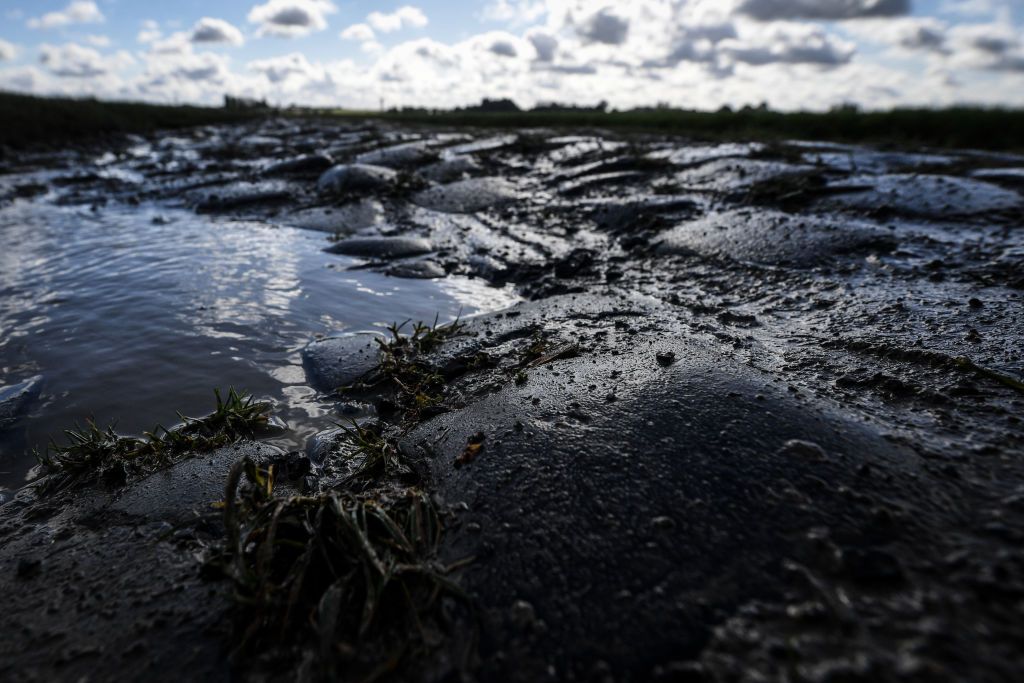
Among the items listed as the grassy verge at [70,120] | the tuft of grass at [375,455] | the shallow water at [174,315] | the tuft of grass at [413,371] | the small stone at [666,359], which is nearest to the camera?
the tuft of grass at [375,455]

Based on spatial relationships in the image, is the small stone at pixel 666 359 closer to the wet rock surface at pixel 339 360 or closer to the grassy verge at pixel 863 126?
the wet rock surface at pixel 339 360

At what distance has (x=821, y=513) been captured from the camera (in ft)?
4.54

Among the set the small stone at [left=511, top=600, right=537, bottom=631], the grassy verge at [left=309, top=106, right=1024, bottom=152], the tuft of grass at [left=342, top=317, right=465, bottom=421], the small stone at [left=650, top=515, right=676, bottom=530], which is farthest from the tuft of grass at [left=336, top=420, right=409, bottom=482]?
the grassy verge at [left=309, top=106, right=1024, bottom=152]

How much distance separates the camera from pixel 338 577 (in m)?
1.42

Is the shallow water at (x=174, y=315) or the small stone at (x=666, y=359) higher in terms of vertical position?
the small stone at (x=666, y=359)

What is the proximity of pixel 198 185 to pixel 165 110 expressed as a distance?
68.6 feet

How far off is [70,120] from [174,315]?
1833 centimetres

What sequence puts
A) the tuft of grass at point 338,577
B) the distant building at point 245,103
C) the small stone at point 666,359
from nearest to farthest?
the tuft of grass at point 338,577, the small stone at point 666,359, the distant building at point 245,103

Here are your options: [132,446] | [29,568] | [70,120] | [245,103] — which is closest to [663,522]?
[29,568]

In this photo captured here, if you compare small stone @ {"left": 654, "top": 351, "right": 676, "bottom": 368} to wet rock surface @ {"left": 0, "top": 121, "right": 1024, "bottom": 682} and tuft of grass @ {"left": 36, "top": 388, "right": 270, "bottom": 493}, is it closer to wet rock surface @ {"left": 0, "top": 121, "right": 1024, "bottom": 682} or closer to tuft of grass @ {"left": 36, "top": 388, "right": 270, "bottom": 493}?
wet rock surface @ {"left": 0, "top": 121, "right": 1024, "bottom": 682}

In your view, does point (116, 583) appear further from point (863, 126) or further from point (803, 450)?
point (863, 126)

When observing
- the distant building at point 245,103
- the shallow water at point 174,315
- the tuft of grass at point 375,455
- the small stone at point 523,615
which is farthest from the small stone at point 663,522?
the distant building at point 245,103

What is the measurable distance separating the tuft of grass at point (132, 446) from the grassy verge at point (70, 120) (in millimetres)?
15847

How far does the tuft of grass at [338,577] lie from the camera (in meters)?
1.24
